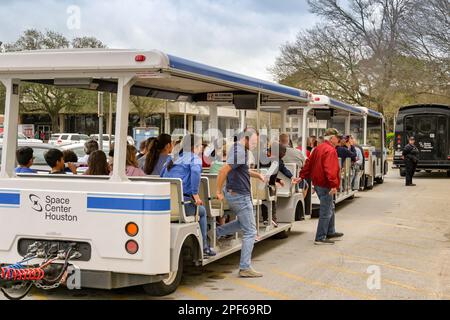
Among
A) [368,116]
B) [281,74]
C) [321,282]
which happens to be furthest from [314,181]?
[281,74]

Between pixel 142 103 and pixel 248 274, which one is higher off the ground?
pixel 142 103

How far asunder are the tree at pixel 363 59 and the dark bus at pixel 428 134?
1503 cm

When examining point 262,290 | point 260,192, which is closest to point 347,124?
point 260,192

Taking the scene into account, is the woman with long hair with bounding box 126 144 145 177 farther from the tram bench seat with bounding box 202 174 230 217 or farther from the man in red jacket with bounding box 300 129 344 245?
the man in red jacket with bounding box 300 129 344 245

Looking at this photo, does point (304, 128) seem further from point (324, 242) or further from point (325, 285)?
point (325, 285)

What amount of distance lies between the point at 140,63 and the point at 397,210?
36.8 ft

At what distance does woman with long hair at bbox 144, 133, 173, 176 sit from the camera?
8.70 metres

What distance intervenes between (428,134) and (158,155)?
22.5 meters

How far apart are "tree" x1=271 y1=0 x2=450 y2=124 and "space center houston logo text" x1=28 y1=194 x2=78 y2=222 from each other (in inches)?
1560

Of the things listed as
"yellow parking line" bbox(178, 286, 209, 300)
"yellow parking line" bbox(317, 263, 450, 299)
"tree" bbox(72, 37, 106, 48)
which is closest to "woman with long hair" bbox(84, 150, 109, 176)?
"yellow parking line" bbox(178, 286, 209, 300)

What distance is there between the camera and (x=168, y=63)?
6.75 metres

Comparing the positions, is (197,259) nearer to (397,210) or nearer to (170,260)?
(170,260)

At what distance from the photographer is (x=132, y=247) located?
A: 6785 mm

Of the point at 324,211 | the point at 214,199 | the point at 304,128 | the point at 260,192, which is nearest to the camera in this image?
the point at 214,199
